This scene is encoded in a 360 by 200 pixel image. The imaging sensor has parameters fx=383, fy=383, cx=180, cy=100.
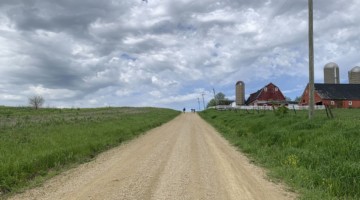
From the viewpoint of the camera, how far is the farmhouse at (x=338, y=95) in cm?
8044

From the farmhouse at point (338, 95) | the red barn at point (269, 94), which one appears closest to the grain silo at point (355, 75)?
the red barn at point (269, 94)

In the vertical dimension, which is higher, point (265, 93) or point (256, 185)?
point (265, 93)

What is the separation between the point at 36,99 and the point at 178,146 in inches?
4408

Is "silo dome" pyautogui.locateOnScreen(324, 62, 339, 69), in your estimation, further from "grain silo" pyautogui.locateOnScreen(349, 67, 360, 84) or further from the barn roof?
the barn roof

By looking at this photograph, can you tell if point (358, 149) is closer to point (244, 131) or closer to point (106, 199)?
point (106, 199)

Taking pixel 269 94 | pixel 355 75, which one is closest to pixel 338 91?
pixel 269 94

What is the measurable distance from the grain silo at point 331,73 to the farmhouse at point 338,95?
22980 millimetres

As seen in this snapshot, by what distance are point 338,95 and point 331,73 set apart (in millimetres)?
28661

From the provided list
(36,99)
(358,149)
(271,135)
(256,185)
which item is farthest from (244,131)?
(36,99)

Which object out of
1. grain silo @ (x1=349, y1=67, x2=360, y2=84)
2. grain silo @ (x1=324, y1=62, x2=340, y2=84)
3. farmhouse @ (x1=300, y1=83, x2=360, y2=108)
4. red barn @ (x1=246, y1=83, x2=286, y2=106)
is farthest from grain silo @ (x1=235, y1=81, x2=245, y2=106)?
farmhouse @ (x1=300, y1=83, x2=360, y2=108)

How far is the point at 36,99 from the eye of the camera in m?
121

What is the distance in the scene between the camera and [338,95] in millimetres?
81562

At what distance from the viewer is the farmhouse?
8044 centimetres

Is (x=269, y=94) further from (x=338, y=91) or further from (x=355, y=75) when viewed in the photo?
(x=338, y=91)
